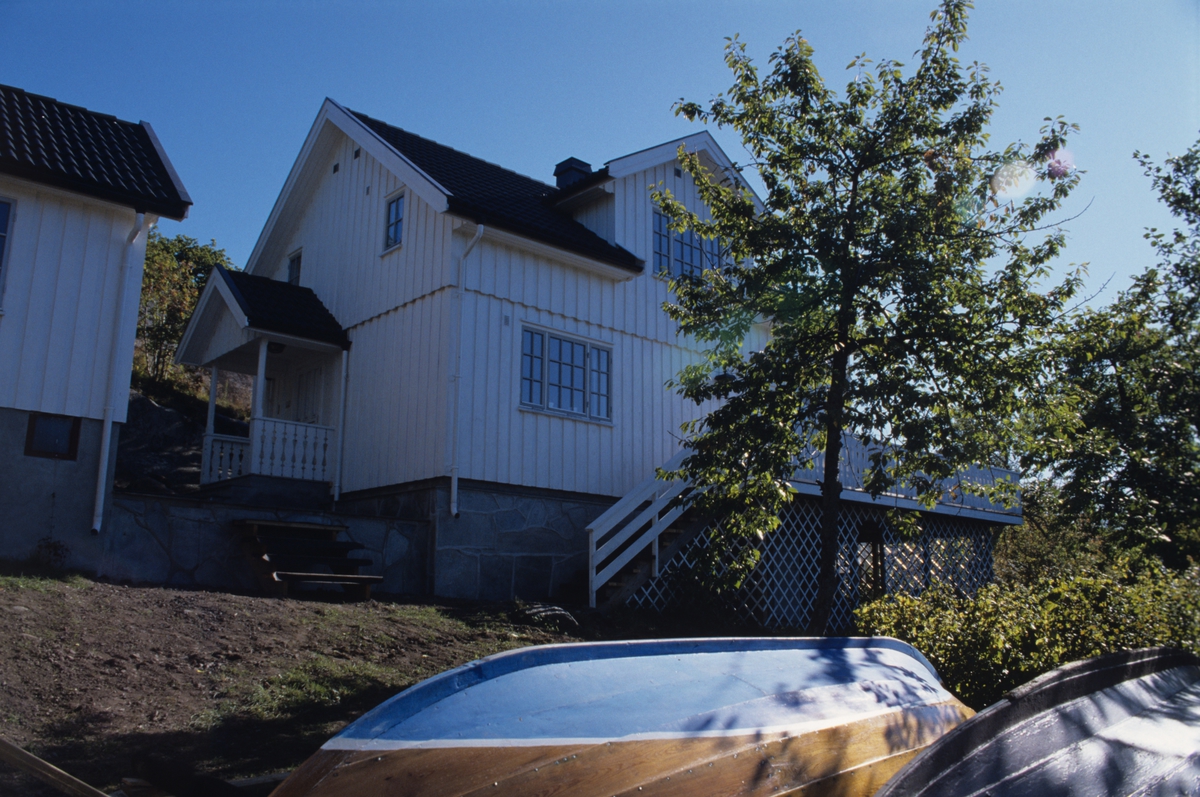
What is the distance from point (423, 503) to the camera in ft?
40.6

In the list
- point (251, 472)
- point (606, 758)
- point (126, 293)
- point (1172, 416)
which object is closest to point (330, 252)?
point (251, 472)

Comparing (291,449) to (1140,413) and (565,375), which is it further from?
(1140,413)

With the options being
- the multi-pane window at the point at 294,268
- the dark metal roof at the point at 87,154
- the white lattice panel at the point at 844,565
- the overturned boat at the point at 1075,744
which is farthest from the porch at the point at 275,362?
the overturned boat at the point at 1075,744

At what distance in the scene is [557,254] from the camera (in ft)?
45.0

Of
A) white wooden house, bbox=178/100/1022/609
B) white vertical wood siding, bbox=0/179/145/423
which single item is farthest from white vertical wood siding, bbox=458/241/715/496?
white vertical wood siding, bbox=0/179/145/423

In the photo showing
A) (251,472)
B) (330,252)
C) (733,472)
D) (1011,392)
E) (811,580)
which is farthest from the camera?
(330,252)

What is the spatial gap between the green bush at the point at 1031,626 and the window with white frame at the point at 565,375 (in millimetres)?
6056

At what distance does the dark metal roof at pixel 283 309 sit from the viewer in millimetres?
13719

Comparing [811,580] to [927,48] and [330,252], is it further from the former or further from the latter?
[330,252]

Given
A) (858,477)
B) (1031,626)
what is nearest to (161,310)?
(858,477)

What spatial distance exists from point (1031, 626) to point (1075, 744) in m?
3.41

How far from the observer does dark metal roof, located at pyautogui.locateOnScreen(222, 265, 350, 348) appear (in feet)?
45.0

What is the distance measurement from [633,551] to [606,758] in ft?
27.8

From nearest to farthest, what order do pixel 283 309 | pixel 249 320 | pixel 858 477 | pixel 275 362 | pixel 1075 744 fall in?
pixel 1075 744
pixel 249 320
pixel 283 309
pixel 858 477
pixel 275 362
